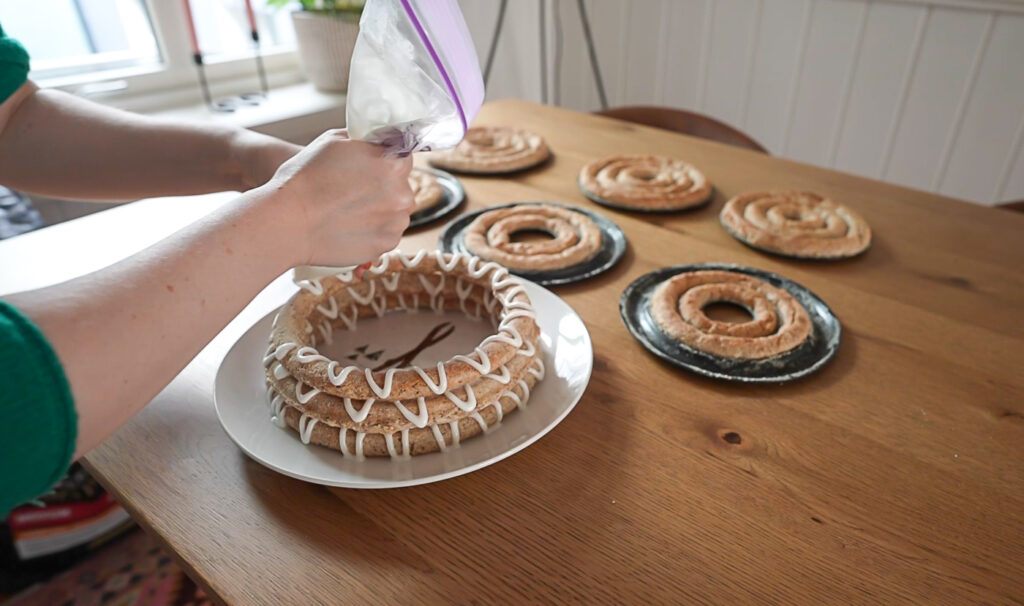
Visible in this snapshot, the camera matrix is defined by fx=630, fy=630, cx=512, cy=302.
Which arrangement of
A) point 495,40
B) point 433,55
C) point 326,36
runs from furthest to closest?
1. point 495,40
2. point 326,36
3. point 433,55

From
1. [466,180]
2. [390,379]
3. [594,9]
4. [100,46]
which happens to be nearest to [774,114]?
[594,9]

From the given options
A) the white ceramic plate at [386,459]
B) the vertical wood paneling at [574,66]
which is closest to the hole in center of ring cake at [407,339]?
the white ceramic plate at [386,459]

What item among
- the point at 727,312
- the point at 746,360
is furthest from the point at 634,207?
the point at 746,360

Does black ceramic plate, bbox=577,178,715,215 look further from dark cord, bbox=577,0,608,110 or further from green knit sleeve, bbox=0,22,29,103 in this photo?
dark cord, bbox=577,0,608,110

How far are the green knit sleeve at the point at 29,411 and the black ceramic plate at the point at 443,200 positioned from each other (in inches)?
27.6

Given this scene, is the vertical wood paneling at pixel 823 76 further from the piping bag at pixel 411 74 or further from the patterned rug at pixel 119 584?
the patterned rug at pixel 119 584

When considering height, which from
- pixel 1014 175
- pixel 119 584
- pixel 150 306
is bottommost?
pixel 119 584

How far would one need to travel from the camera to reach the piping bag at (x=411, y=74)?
1.89 feet

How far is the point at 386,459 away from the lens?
667 millimetres

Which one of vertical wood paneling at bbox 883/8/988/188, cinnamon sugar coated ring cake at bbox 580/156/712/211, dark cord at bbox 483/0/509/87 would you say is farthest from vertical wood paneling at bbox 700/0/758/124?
cinnamon sugar coated ring cake at bbox 580/156/712/211

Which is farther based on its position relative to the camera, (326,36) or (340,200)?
(326,36)

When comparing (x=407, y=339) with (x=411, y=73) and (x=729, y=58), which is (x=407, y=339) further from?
(x=729, y=58)

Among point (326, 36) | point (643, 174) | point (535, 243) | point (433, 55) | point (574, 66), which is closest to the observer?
point (433, 55)

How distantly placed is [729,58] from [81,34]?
2305 millimetres
